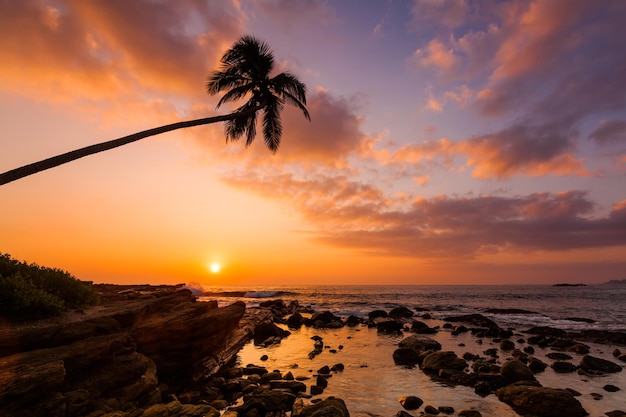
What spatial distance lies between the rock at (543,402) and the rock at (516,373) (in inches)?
99.5

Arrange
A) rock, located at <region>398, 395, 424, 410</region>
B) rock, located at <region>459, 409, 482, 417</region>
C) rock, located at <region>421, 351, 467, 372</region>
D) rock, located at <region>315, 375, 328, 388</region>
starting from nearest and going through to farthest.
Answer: rock, located at <region>459, 409, 482, 417</region>, rock, located at <region>398, 395, 424, 410</region>, rock, located at <region>315, 375, 328, 388</region>, rock, located at <region>421, 351, 467, 372</region>

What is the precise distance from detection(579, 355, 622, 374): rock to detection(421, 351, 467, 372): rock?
6167 mm

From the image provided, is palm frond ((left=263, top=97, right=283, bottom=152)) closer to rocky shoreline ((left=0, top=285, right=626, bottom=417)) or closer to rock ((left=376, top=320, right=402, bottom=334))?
rocky shoreline ((left=0, top=285, right=626, bottom=417))

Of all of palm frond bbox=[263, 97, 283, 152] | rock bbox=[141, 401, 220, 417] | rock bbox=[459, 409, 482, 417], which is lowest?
rock bbox=[459, 409, 482, 417]

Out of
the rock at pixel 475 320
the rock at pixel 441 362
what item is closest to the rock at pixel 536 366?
the rock at pixel 441 362

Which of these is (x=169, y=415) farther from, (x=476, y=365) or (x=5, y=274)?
(x=476, y=365)

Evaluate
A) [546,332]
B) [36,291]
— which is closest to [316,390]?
[36,291]

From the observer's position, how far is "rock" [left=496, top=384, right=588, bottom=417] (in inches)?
441

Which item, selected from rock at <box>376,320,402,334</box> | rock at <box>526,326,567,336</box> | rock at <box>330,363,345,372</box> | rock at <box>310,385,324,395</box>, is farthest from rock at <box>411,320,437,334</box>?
rock at <box>310,385,324,395</box>

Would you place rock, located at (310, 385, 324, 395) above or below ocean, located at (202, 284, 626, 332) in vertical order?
above

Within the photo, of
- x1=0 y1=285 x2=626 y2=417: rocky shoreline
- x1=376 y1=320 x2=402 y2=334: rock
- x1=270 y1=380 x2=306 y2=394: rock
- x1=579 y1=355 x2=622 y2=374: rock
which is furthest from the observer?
x1=376 y1=320 x2=402 y2=334: rock

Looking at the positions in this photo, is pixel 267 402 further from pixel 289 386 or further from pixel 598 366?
pixel 598 366

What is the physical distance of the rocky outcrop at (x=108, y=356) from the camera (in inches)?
297

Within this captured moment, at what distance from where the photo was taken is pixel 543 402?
37.9 feet
